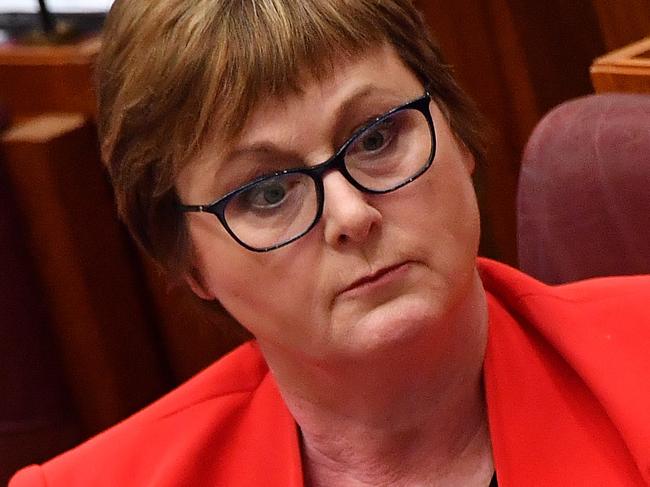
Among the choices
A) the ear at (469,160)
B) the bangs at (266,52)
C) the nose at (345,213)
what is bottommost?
the ear at (469,160)

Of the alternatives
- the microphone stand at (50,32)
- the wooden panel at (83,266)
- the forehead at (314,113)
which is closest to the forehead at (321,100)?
the forehead at (314,113)

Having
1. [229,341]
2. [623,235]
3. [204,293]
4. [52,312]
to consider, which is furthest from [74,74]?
[623,235]

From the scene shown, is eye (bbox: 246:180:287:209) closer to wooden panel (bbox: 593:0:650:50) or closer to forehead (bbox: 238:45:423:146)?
forehead (bbox: 238:45:423:146)

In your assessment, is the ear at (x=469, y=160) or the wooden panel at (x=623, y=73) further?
the wooden panel at (x=623, y=73)

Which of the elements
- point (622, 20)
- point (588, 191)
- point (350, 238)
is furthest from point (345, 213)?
point (622, 20)

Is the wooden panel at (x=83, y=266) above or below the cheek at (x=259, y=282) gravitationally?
below

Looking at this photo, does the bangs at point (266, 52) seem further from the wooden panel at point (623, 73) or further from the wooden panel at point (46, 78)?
the wooden panel at point (46, 78)

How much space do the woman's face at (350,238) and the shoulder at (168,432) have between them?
25 cm

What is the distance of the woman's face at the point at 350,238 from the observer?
1028mm

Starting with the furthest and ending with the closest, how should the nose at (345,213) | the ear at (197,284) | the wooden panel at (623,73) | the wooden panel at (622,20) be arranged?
the wooden panel at (622,20) < the wooden panel at (623,73) < the ear at (197,284) < the nose at (345,213)

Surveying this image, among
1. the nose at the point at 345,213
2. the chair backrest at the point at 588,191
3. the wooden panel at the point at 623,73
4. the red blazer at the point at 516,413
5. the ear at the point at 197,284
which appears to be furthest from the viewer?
the wooden panel at the point at 623,73

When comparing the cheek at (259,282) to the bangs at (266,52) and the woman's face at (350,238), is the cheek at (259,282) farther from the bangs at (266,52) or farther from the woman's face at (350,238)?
the bangs at (266,52)

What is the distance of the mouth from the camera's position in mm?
1027

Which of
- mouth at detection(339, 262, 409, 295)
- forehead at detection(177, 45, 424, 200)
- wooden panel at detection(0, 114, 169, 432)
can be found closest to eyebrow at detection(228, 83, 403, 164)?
forehead at detection(177, 45, 424, 200)
